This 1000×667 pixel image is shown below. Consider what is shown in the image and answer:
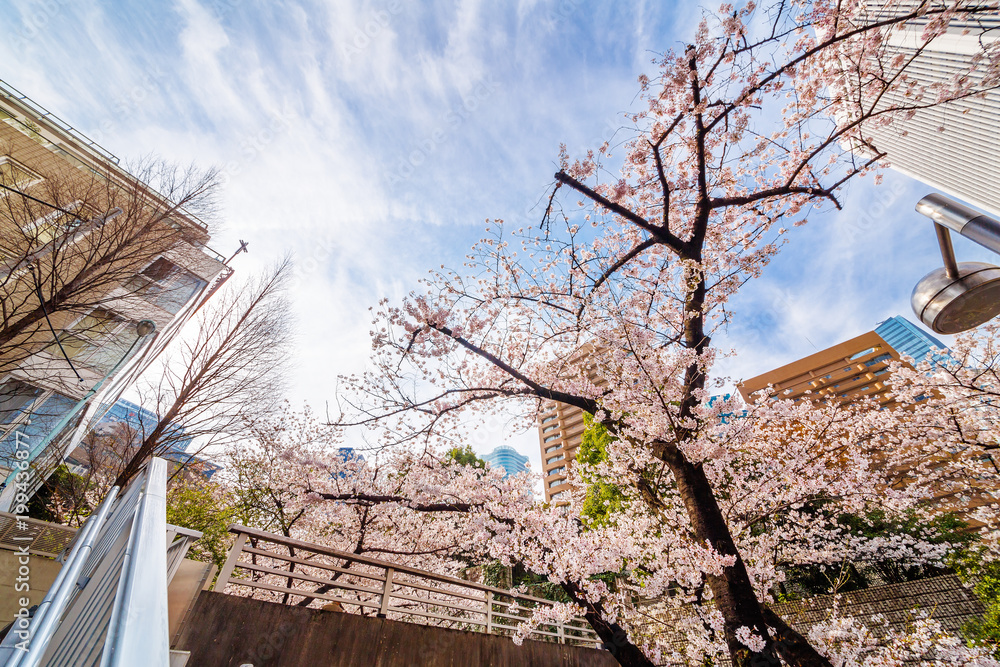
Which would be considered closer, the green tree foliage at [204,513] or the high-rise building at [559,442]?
the green tree foliage at [204,513]

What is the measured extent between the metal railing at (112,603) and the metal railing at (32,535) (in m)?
8.28

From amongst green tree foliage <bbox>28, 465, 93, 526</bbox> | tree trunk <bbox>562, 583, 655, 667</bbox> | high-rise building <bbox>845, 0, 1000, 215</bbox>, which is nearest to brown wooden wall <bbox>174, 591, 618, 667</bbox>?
tree trunk <bbox>562, 583, 655, 667</bbox>

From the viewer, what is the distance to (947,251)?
10.0 feet

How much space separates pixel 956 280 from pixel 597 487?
15884 mm

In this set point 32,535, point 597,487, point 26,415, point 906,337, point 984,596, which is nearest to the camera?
point 984,596

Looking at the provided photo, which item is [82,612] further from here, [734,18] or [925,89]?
[925,89]

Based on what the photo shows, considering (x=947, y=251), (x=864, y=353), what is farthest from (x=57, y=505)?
(x=864, y=353)

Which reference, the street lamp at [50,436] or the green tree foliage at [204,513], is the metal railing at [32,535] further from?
the green tree foliage at [204,513]

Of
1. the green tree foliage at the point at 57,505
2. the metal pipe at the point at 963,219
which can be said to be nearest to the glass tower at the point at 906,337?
the metal pipe at the point at 963,219

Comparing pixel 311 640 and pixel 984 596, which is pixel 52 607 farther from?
pixel 984 596

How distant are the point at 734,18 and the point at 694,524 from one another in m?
6.02

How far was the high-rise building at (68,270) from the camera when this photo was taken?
16.3 ft

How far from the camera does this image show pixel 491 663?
5797mm

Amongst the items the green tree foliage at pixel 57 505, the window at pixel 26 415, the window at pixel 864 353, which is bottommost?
the green tree foliage at pixel 57 505
